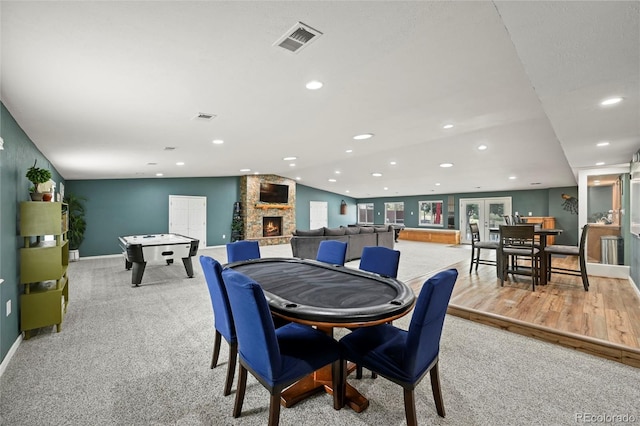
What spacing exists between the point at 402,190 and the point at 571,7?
1152cm

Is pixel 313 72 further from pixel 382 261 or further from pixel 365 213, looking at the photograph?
pixel 365 213

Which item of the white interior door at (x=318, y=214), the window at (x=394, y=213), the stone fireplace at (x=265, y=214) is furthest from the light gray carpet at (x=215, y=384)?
the window at (x=394, y=213)

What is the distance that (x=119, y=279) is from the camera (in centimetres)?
564

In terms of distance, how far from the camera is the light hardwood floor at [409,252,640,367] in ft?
8.89

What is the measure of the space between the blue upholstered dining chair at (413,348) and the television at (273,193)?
974cm

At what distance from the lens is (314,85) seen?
108 inches

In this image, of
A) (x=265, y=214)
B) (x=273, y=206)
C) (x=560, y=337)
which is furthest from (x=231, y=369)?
(x=273, y=206)

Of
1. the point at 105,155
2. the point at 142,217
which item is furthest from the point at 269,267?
the point at 142,217

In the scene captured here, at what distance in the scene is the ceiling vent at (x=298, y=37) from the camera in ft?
5.85

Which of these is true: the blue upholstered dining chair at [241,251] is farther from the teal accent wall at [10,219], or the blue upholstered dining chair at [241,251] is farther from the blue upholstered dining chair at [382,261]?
the teal accent wall at [10,219]

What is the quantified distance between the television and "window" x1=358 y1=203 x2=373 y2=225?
563 centimetres

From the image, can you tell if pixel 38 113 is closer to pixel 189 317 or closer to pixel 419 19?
pixel 189 317

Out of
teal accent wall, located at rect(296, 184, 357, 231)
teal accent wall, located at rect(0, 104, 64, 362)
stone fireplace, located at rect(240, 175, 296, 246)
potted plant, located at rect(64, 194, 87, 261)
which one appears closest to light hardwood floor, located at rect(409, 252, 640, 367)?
teal accent wall, located at rect(0, 104, 64, 362)

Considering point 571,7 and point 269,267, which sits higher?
point 571,7
